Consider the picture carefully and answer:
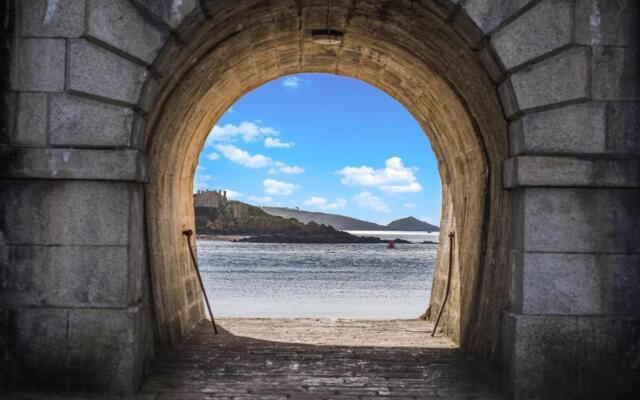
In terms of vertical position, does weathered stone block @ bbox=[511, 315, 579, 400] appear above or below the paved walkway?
above

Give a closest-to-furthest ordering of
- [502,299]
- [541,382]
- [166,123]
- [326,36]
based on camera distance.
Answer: [541,382]
[502,299]
[166,123]
[326,36]

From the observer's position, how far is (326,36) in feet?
33.0

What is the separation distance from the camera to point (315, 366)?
876 cm

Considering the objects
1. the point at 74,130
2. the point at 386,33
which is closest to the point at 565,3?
the point at 386,33

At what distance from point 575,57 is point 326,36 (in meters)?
3.94

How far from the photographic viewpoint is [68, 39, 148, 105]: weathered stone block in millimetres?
7020

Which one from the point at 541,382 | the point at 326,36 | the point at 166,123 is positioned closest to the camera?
the point at 541,382

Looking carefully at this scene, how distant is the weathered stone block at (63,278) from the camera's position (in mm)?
6980

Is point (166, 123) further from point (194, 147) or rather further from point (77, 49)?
point (194, 147)

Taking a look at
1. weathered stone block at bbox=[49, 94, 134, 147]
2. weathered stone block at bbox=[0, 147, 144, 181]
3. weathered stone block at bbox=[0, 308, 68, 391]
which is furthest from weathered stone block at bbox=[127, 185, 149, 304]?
weathered stone block at bbox=[0, 308, 68, 391]

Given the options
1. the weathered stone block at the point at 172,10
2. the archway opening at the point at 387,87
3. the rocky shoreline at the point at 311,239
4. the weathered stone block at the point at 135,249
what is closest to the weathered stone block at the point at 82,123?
the weathered stone block at the point at 135,249

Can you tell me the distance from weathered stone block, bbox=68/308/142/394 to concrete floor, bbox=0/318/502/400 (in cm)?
23

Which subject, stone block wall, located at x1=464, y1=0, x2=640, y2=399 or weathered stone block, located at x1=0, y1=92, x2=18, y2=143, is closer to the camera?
stone block wall, located at x1=464, y1=0, x2=640, y2=399

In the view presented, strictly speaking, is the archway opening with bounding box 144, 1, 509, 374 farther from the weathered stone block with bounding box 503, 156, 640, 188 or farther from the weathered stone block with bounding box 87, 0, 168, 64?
the weathered stone block with bounding box 503, 156, 640, 188
